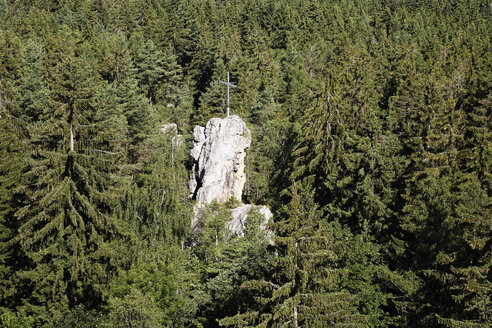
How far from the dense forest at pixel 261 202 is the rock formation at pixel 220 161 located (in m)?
1.64

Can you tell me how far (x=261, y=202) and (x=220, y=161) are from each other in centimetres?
568

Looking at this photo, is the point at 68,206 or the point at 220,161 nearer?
the point at 68,206

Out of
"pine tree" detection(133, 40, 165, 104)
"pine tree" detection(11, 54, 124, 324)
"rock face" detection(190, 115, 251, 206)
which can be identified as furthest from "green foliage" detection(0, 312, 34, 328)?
"pine tree" detection(133, 40, 165, 104)

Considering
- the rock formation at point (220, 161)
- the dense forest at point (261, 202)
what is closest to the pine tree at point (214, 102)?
the dense forest at point (261, 202)

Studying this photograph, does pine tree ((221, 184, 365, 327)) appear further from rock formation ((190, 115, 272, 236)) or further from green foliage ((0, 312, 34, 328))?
rock formation ((190, 115, 272, 236))

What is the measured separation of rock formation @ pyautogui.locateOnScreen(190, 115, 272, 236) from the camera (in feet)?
135

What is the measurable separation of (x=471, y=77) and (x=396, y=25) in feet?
135

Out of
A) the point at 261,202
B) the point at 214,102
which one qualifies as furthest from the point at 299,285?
the point at 214,102

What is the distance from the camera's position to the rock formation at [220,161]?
41156 mm

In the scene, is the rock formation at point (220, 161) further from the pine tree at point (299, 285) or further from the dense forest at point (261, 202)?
the pine tree at point (299, 285)

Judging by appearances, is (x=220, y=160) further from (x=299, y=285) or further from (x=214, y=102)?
(x=299, y=285)

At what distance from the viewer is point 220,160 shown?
139 feet

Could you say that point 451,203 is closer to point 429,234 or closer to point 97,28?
point 429,234

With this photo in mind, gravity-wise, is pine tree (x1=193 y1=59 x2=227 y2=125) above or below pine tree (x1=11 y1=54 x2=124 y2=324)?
above
